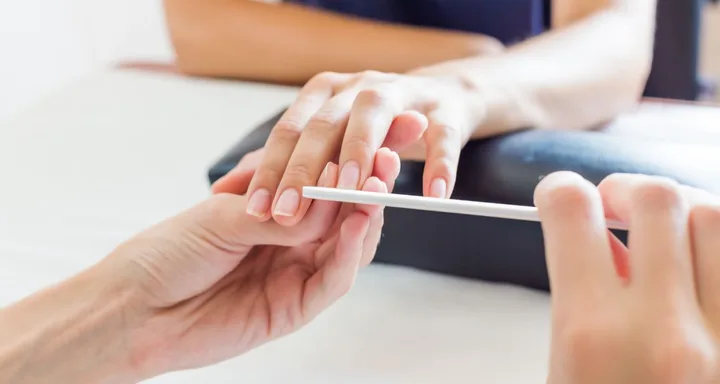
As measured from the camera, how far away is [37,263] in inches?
30.4

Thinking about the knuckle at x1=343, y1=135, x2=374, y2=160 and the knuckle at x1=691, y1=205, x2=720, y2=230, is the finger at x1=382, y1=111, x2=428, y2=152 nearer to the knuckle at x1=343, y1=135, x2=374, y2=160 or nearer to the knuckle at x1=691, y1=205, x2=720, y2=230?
the knuckle at x1=343, y1=135, x2=374, y2=160

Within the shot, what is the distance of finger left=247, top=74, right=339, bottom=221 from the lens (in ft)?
1.77

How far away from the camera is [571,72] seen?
83 centimetres

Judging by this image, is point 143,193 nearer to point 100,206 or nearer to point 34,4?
point 100,206

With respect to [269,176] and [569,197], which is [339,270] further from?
[569,197]

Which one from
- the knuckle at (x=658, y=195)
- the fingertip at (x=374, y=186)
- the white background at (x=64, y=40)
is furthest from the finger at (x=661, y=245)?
the white background at (x=64, y=40)

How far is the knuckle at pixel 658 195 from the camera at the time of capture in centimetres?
35

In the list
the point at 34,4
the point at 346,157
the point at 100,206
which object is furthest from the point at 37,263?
the point at 34,4

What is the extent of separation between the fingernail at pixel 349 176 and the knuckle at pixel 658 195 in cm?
21

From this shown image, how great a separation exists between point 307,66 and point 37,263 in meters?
0.52

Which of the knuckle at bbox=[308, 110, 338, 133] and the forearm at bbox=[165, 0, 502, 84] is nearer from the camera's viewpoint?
the knuckle at bbox=[308, 110, 338, 133]

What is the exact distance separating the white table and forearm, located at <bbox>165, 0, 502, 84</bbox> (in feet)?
0.15

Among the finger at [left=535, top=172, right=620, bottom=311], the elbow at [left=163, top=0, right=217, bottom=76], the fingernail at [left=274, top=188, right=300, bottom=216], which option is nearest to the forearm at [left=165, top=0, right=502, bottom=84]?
the elbow at [left=163, top=0, right=217, bottom=76]

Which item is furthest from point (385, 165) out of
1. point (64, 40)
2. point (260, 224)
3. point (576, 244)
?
point (64, 40)
